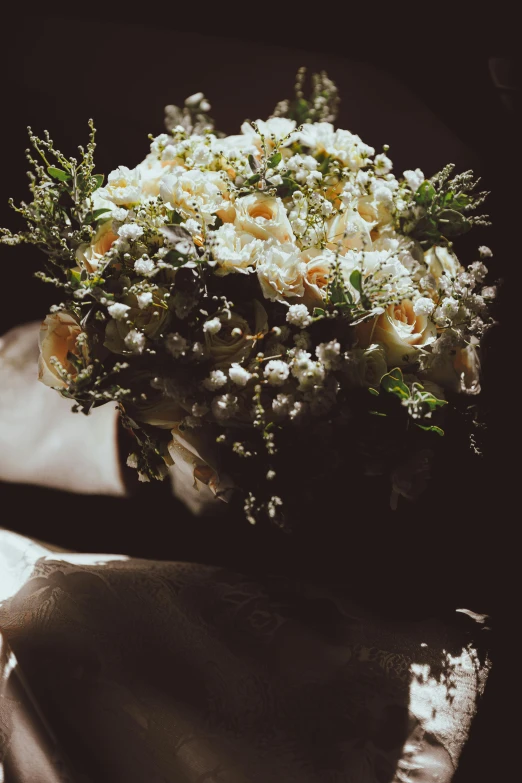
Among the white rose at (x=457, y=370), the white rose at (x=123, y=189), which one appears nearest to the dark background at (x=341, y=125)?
the white rose at (x=457, y=370)

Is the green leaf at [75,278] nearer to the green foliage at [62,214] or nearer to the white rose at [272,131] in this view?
the green foliage at [62,214]

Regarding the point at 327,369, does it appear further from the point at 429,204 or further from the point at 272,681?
the point at 272,681

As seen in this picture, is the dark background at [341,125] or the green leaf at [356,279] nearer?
the green leaf at [356,279]

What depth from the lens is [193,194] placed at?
90 centimetres

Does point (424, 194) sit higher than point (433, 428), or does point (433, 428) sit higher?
point (424, 194)

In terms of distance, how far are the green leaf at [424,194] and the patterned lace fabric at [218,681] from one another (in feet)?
2.09

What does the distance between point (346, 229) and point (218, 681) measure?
68 centimetres

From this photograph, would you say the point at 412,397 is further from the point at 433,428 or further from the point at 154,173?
the point at 154,173

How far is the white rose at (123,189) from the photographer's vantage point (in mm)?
906

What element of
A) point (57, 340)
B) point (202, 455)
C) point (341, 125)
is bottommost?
point (202, 455)

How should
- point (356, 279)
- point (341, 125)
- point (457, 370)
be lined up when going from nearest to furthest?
1. point (356, 279)
2. point (457, 370)
3. point (341, 125)

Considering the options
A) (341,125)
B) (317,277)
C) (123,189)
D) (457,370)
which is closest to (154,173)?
(123,189)

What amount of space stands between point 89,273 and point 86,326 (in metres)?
0.07

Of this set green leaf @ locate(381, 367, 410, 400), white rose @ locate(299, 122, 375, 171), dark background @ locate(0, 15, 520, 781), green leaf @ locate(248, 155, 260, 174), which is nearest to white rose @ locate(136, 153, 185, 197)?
green leaf @ locate(248, 155, 260, 174)
